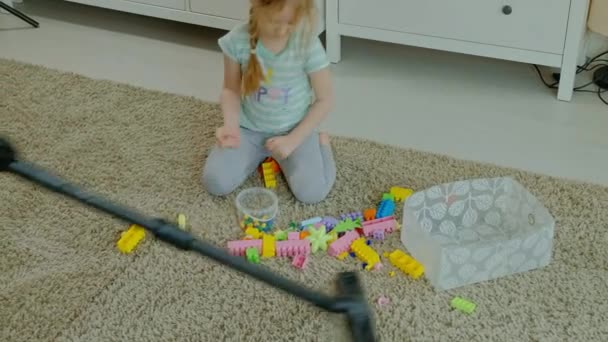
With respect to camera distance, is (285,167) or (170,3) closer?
(285,167)

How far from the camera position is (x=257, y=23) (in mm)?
1457

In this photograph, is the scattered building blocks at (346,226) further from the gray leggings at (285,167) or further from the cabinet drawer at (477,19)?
the cabinet drawer at (477,19)

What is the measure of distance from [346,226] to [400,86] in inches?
27.6

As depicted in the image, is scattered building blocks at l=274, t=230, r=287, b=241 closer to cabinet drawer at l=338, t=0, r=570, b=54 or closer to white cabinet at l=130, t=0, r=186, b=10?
cabinet drawer at l=338, t=0, r=570, b=54

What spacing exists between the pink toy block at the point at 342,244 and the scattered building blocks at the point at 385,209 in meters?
0.08

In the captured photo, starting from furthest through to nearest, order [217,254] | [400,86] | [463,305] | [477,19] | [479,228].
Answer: [400,86] → [477,19] → [479,228] → [463,305] → [217,254]

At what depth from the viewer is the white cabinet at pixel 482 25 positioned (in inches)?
73.2

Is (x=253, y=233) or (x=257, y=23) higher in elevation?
(x=257, y=23)

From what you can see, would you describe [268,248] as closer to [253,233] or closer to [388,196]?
[253,233]

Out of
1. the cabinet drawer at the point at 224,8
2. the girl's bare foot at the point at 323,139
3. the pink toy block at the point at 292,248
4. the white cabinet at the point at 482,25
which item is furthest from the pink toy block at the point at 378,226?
the cabinet drawer at the point at 224,8

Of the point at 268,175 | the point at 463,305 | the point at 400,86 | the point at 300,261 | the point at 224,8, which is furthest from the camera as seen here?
the point at 224,8

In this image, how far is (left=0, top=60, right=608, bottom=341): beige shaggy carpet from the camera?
1.24 m

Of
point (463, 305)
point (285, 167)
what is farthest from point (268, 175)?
point (463, 305)

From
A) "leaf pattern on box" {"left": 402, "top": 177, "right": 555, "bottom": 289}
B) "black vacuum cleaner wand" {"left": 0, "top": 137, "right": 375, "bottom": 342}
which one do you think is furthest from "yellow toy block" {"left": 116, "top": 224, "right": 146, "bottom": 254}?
"black vacuum cleaner wand" {"left": 0, "top": 137, "right": 375, "bottom": 342}
